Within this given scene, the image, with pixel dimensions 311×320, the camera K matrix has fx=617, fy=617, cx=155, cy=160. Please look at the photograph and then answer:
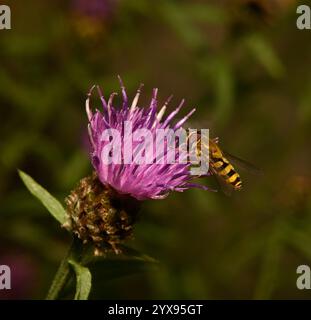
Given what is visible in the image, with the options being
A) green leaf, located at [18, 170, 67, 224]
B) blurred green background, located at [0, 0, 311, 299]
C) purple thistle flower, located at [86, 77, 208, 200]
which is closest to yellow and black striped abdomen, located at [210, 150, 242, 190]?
purple thistle flower, located at [86, 77, 208, 200]

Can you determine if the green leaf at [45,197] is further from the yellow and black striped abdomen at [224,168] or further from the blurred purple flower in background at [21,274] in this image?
the blurred purple flower in background at [21,274]

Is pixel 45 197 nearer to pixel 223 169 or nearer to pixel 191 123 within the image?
pixel 223 169

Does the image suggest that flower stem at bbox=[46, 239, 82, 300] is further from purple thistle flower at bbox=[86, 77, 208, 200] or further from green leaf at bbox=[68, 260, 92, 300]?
purple thistle flower at bbox=[86, 77, 208, 200]

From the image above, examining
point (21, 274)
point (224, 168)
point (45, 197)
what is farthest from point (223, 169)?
point (21, 274)

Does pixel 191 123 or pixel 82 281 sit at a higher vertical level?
pixel 191 123

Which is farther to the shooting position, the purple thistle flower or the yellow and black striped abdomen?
the yellow and black striped abdomen

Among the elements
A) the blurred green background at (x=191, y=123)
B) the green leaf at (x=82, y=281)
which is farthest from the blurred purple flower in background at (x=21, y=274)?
the green leaf at (x=82, y=281)
